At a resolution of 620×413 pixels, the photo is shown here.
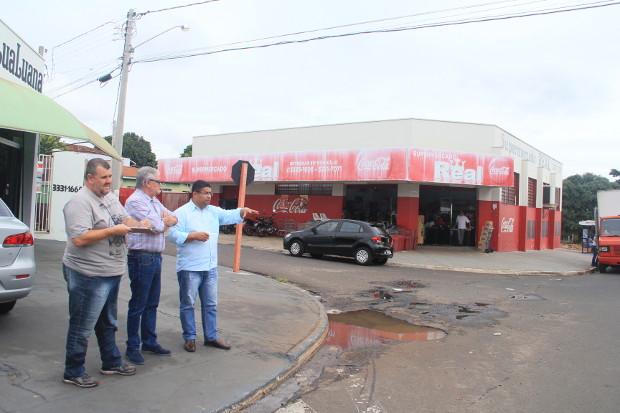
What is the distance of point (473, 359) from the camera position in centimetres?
562

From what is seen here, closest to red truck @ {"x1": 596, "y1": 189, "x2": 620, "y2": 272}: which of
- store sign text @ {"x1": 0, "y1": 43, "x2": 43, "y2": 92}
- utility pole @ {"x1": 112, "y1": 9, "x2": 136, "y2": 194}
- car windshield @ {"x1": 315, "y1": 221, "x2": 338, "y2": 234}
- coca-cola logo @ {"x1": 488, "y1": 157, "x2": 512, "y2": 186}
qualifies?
coca-cola logo @ {"x1": 488, "y1": 157, "x2": 512, "y2": 186}

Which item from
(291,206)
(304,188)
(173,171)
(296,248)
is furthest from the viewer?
Result: (173,171)

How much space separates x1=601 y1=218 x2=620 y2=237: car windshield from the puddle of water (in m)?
13.4

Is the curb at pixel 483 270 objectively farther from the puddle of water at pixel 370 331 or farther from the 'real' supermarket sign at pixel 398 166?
the puddle of water at pixel 370 331

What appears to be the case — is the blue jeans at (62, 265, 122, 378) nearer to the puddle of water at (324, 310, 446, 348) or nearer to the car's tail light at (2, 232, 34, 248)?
the car's tail light at (2, 232, 34, 248)

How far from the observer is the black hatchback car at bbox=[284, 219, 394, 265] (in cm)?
1486

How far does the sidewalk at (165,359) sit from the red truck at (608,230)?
13526 millimetres

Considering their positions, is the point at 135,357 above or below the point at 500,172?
below

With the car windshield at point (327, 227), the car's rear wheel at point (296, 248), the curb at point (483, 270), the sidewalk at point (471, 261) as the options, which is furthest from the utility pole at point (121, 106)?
the curb at point (483, 270)

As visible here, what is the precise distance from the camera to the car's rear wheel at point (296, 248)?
16392mm

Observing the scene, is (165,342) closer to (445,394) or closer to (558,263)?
(445,394)

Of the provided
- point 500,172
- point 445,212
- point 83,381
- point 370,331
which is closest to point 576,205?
point 445,212

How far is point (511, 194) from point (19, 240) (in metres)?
22.4

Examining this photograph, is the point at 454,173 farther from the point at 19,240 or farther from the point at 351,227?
the point at 19,240
